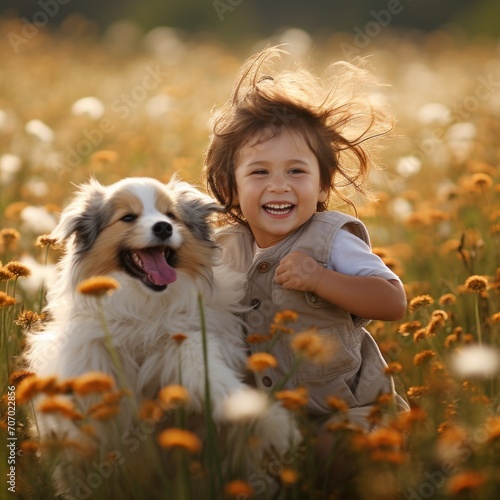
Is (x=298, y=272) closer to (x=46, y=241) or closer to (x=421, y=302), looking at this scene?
(x=421, y=302)

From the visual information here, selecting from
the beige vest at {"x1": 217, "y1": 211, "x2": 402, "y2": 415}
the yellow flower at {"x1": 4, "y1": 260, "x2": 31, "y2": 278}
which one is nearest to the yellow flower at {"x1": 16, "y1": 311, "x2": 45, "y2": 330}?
the yellow flower at {"x1": 4, "y1": 260, "x2": 31, "y2": 278}

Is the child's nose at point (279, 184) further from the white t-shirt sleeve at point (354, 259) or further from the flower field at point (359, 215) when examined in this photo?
the flower field at point (359, 215)

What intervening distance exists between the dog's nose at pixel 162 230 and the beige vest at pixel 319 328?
539 mm

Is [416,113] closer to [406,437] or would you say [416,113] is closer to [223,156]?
[223,156]

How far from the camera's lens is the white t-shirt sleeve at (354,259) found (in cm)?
329

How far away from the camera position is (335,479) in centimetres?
289

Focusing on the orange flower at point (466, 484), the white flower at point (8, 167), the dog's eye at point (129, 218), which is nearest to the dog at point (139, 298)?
the dog's eye at point (129, 218)

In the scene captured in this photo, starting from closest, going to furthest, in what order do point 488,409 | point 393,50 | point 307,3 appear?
point 488,409
point 393,50
point 307,3

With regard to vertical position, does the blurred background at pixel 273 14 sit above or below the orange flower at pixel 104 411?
above

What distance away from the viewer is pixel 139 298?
3273 millimetres

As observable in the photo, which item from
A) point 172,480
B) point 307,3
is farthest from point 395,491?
point 307,3

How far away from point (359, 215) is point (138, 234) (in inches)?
88.5

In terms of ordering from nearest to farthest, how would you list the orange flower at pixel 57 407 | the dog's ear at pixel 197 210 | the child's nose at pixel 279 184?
1. the orange flower at pixel 57 407
2. the dog's ear at pixel 197 210
3. the child's nose at pixel 279 184

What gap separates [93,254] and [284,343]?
87 cm
